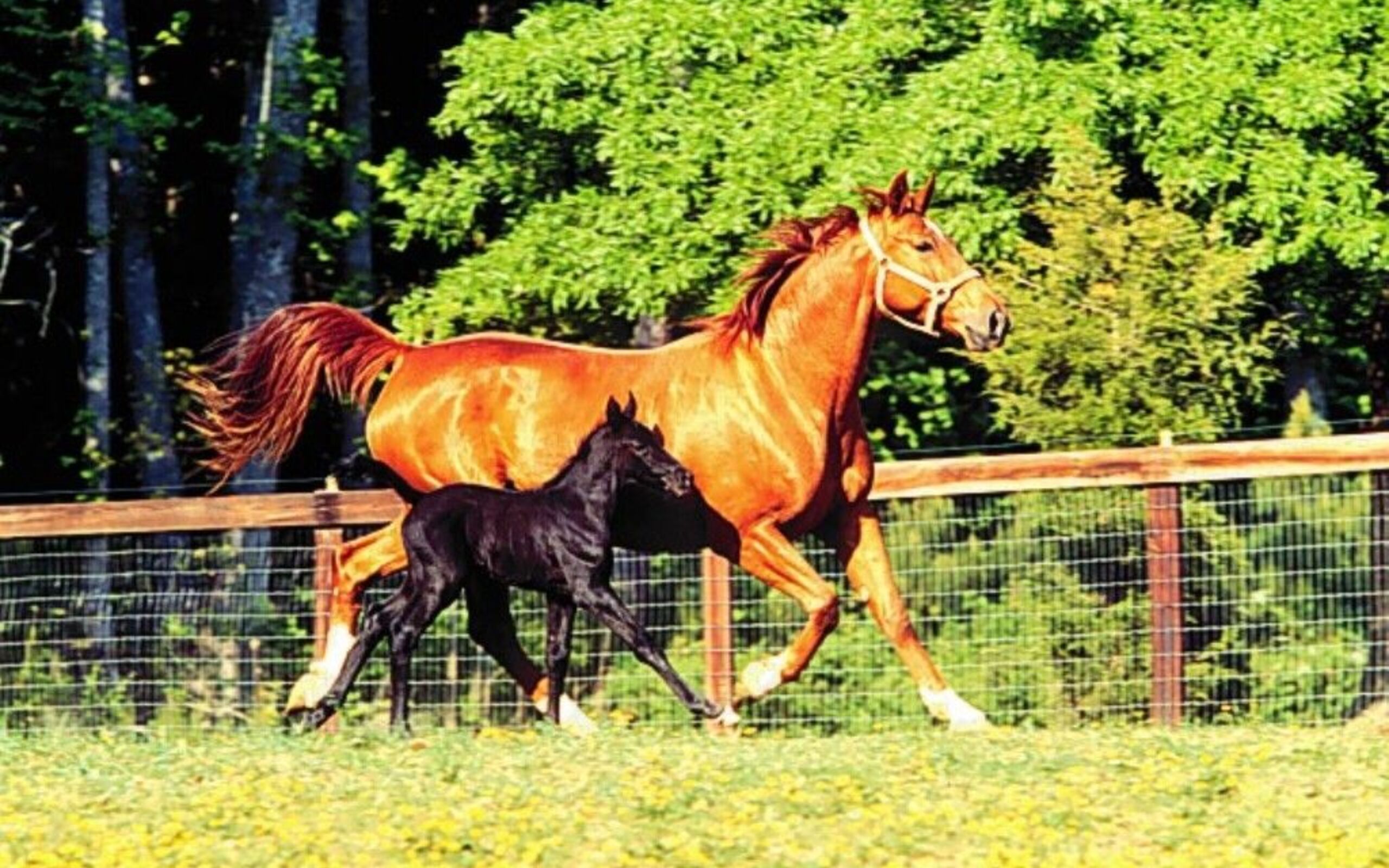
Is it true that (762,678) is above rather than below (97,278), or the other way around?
below

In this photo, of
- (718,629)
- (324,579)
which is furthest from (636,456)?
(324,579)

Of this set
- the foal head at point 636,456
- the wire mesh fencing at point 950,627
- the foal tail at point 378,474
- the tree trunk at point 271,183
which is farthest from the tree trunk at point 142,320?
the foal head at point 636,456

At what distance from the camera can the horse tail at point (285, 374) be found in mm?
14914

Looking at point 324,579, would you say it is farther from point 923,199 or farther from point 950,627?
point 950,627

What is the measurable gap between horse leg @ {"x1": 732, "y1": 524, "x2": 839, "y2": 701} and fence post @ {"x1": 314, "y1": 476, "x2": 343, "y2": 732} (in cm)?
260

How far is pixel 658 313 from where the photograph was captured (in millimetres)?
20203

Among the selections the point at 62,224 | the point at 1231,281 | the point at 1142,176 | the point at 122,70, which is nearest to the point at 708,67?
the point at 1142,176

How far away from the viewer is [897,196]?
45.8 ft

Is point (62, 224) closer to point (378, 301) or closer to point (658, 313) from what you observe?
point (378, 301)

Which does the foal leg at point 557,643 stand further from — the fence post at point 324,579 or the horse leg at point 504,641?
the fence post at point 324,579

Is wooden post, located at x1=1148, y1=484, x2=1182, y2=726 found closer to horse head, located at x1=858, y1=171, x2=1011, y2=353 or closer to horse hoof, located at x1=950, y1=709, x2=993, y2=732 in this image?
horse hoof, located at x1=950, y1=709, x2=993, y2=732

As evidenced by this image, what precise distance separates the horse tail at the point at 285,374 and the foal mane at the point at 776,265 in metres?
1.74

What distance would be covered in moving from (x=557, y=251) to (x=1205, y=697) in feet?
20.9

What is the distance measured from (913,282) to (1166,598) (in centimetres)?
254
